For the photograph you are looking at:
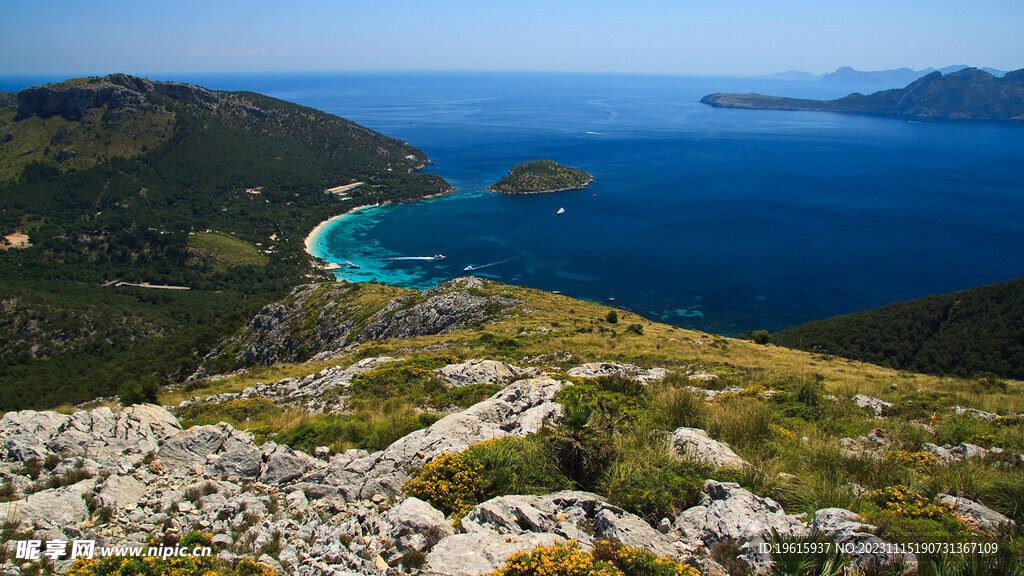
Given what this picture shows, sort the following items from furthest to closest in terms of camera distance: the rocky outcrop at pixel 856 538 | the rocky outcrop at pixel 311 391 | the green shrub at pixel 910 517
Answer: the rocky outcrop at pixel 311 391 < the green shrub at pixel 910 517 < the rocky outcrop at pixel 856 538

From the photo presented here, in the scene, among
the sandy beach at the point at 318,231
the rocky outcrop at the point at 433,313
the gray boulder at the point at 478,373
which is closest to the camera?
the gray boulder at the point at 478,373

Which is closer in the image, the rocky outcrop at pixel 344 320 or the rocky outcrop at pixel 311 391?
the rocky outcrop at pixel 311 391

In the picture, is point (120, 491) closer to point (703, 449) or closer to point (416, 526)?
point (416, 526)

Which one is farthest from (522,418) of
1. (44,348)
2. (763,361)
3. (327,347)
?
(44,348)

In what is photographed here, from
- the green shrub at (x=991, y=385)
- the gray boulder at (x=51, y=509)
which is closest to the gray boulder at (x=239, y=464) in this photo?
the gray boulder at (x=51, y=509)

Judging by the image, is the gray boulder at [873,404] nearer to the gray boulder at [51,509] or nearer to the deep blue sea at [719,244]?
the gray boulder at [51,509]

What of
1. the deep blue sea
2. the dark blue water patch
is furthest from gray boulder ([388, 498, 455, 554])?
the dark blue water patch

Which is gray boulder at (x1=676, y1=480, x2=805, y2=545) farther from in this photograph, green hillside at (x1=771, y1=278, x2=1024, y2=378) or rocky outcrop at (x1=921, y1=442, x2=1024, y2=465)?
green hillside at (x1=771, y1=278, x2=1024, y2=378)
